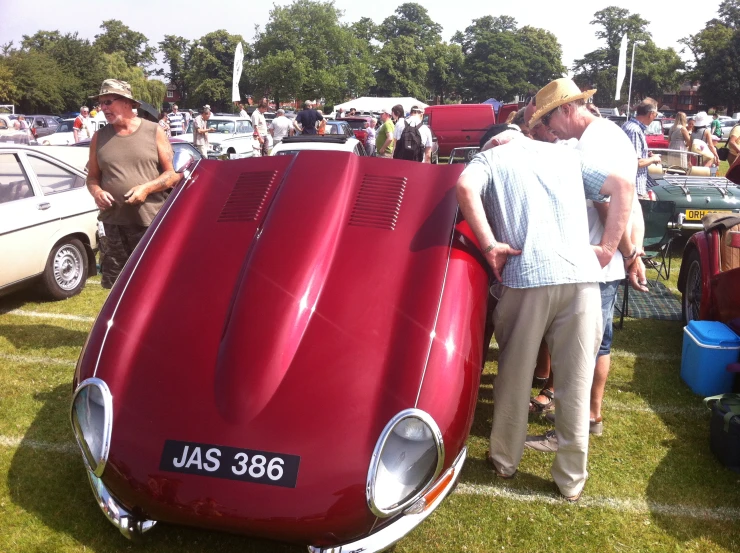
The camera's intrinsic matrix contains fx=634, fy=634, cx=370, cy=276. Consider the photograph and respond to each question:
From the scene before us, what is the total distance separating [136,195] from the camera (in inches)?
171

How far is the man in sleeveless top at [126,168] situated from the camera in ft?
14.4

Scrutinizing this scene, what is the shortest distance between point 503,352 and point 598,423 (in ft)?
3.83

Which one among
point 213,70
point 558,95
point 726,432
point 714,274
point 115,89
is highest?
point 213,70

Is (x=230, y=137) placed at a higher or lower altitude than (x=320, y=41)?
lower

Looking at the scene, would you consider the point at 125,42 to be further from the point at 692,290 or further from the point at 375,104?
the point at 692,290

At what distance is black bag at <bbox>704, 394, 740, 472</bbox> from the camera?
341cm

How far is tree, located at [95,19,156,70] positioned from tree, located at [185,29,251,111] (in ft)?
42.2

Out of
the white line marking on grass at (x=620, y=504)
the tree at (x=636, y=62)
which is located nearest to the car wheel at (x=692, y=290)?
the white line marking on grass at (x=620, y=504)

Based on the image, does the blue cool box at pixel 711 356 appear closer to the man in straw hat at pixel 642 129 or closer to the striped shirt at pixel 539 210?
the striped shirt at pixel 539 210

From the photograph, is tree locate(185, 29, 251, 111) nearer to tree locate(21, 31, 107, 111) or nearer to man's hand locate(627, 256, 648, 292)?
tree locate(21, 31, 107, 111)

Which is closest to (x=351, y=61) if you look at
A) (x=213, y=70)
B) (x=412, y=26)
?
(x=213, y=70)

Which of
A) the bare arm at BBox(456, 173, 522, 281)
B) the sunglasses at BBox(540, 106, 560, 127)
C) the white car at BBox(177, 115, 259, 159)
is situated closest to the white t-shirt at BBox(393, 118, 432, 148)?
the white car at BBox(177, 115, 259, 159)

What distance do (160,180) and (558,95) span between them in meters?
2.76

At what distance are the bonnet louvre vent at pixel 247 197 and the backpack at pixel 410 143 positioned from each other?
9.51 meters
